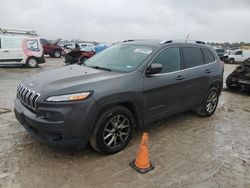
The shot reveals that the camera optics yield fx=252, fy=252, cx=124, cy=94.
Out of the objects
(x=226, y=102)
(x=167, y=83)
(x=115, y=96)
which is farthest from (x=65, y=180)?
(x=226, y=102)

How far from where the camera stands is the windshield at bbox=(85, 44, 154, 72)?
422 centimetres

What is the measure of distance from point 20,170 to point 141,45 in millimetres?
2879

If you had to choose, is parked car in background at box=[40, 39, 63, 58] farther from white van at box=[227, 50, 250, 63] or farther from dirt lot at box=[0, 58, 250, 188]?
dirt lot at box=[0, 58, 250, 188]

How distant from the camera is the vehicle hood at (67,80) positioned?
3390 millimetres

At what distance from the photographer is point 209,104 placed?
19.3 ft

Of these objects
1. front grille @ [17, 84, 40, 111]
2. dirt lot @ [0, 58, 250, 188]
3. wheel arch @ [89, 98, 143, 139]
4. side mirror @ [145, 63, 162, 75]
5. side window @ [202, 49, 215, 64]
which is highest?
side window @ [202, 49, 215, 64]

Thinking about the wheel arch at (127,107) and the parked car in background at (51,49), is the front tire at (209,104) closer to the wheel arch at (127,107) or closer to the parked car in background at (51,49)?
the wheel arch at (127,107)

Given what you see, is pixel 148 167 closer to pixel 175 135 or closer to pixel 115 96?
pixel 115 96

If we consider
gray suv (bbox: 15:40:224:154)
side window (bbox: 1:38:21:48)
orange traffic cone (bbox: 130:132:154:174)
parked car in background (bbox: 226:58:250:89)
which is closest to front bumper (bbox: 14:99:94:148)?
gray suv (bbox: 15:40:224:154)

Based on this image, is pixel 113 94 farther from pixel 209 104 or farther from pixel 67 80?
pixel 209 104

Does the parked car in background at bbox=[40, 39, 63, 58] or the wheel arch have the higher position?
the parked car in background at bbox=[40, 39, 63, 58]

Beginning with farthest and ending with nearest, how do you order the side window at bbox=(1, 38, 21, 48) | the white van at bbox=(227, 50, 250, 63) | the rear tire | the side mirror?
1. the white van at bbox=(227, 50, 250, 63)
2. the rear tire
3. the side window at bbox=(1, 38, 21, 48)
4. the side mirror

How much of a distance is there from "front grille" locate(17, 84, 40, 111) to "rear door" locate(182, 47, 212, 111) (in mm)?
2727

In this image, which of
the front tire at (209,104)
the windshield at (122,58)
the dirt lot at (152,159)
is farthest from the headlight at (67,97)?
the front tire at (209,104)
